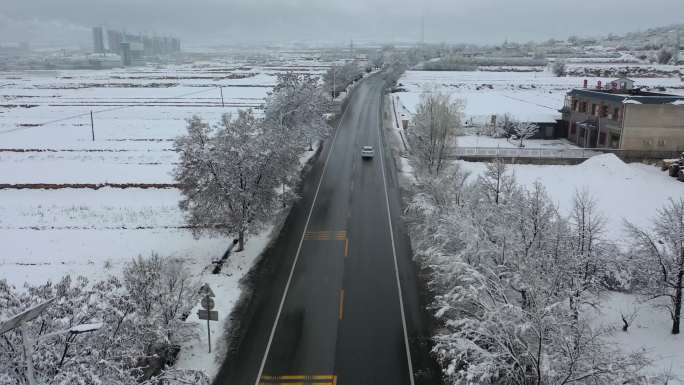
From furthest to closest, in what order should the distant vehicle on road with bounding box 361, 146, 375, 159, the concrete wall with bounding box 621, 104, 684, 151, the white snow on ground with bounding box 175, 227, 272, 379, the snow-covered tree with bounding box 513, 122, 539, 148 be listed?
1. the snow-covered tree with bounding box 513, 122, 539, 148
2. the distant vehicle on road with bounding box 361, 146, 375, 159
3. the concrete wall with bounding box 621, 104, 684, 151
4. the white snow on ground with bounding box 175, 227, 272, 379

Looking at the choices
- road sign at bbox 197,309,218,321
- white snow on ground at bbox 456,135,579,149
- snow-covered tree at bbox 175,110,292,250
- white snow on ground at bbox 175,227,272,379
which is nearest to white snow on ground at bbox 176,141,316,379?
white snow on ground at bbox 175,227,272,379

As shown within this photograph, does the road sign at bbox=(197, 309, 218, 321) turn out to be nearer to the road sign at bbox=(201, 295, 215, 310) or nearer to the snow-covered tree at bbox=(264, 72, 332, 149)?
the road sign at bbox=(201, 295, 215, 310)

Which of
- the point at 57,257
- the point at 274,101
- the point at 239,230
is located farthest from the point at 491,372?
the point at 274,101

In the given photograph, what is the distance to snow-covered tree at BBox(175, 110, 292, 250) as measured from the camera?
2631 cm

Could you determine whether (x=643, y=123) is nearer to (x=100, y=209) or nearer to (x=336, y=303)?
(x=336, y=303)

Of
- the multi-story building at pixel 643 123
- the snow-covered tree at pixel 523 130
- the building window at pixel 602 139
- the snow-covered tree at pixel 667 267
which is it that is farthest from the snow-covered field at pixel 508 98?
the snow-covered tree at pixel 667 267

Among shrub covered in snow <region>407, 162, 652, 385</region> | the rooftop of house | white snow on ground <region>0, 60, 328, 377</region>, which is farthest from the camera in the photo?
the rooftop of house

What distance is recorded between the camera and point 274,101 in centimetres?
4522

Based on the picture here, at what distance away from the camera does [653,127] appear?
163 ft

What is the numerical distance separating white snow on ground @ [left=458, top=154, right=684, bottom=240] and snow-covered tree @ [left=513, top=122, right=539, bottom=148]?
8.23 m

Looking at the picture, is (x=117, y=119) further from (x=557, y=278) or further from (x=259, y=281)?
(x=557, y=278)

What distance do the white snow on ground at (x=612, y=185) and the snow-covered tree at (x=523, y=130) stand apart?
27.0ft

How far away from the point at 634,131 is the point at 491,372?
45812mm

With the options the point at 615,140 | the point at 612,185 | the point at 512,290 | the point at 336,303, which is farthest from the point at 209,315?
the point at 615,140
